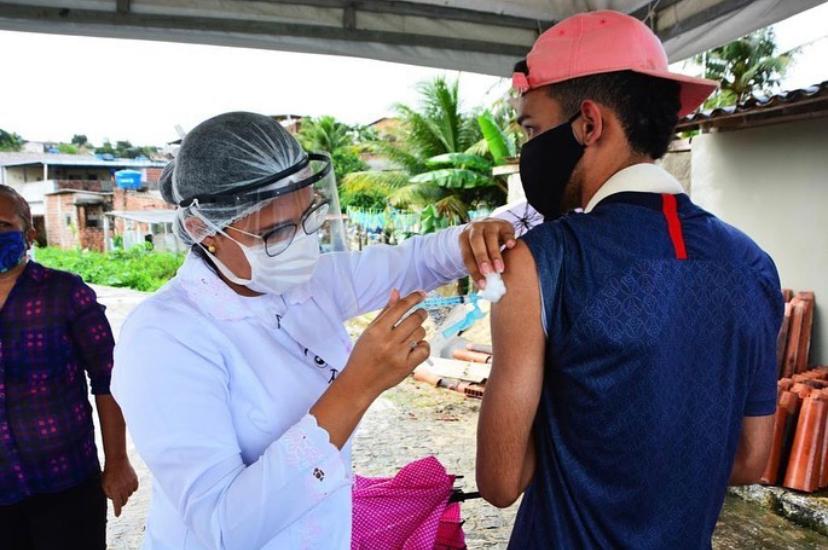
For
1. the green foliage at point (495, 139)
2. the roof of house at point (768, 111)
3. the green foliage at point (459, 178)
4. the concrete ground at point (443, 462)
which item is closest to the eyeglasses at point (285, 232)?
the concrete ground at point (443, 462)

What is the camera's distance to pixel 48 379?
2240 millimetres

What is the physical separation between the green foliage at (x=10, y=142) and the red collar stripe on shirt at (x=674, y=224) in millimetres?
61337

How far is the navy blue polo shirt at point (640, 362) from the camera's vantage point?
41.0 inches

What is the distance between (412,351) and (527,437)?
0.28m

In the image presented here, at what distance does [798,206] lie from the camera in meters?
4.98

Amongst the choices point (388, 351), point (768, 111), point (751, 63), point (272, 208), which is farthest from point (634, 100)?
point (751, 63)

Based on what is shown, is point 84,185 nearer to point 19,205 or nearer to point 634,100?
point 19,205

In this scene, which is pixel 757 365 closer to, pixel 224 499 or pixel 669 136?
pixel 669 136

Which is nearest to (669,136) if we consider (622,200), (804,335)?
(622,200)

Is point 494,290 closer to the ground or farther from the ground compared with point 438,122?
closer to the ground

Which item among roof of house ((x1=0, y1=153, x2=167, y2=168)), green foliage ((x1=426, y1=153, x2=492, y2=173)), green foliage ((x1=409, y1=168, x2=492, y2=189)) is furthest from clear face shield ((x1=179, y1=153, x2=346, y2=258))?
roof of house ((x1=0, y1=153, x2=167, y2=168))

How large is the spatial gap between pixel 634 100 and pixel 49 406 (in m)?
2.29

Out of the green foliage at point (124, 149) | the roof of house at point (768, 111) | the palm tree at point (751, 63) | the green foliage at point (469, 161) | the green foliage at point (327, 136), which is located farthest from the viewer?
the green foliage at point (124, 149)

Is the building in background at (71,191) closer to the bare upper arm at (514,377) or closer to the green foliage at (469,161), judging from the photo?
the green foliage at (469,161)
